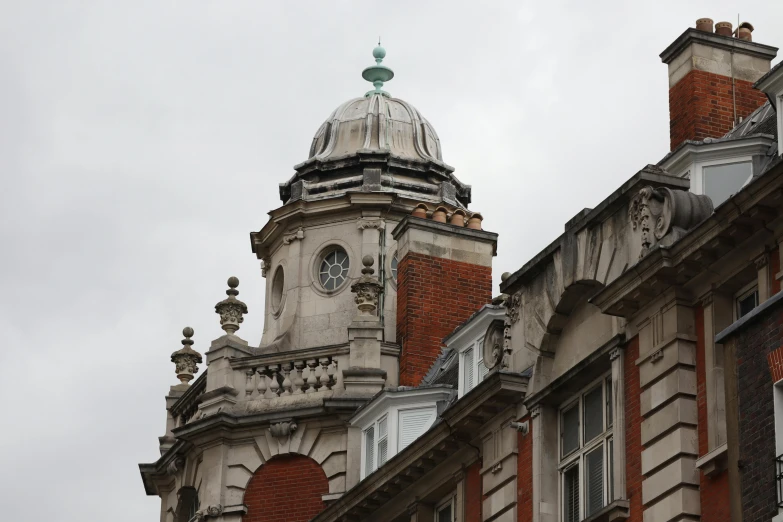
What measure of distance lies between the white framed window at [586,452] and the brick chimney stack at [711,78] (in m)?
4.88

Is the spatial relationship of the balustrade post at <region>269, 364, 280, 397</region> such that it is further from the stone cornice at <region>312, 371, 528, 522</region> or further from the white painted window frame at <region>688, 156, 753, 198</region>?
the white painted window frame at <region>688, 156, 753, 198</region>

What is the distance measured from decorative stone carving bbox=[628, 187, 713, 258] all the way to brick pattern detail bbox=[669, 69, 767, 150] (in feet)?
15.5

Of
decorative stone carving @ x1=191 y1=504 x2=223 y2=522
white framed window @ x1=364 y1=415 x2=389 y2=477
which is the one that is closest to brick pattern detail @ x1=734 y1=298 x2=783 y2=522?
white framed window @ x1=364 y1=415 x2=389 y2=477

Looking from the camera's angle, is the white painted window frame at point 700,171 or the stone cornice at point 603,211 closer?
the stone cornice at point 603,211

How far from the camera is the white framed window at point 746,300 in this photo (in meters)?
24.0

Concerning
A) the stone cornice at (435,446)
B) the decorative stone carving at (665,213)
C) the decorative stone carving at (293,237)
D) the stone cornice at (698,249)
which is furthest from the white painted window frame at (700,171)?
the decorative stone carving at (293,237)

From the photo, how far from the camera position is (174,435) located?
128 feet

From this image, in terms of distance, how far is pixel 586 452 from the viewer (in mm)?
26672

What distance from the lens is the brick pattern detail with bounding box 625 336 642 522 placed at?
24.8 meters

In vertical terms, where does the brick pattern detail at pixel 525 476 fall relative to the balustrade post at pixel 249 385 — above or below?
below

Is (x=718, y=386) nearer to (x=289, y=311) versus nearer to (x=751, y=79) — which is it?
(x=751, y=79)

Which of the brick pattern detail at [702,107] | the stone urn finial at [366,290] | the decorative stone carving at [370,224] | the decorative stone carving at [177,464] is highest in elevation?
the decorative stone carving at [370,224]

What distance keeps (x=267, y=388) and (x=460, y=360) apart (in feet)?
19.6

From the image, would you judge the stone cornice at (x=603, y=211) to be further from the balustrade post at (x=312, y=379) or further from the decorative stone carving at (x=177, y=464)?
the decorative stone carving at (x=177, y=464)
